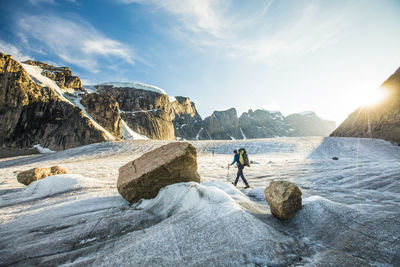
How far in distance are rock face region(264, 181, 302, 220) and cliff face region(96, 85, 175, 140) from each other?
69.5 metres

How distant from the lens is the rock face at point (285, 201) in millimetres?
2760

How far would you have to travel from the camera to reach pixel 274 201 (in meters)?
2.89

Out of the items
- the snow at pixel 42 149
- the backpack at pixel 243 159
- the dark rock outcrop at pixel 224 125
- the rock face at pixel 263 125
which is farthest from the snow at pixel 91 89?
the rock face at pixel 263 125

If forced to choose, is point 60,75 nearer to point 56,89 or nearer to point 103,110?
point 56,89

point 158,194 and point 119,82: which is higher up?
point 119,82

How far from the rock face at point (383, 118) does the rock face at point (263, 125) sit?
423 ft

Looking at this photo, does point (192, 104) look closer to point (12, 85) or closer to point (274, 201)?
point (12, 85)

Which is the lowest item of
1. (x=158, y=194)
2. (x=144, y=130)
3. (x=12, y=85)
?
(x=158, y=194)

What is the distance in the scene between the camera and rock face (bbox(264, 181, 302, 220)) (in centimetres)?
276

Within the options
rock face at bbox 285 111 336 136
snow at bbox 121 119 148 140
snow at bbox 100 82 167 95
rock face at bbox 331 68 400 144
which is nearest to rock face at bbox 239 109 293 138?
rock face at bbox 285 111 336 136

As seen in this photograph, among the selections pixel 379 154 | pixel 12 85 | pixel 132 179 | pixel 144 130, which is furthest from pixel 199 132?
pixel 132 179

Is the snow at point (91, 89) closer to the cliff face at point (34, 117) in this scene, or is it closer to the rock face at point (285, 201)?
the cliff face at point (34, 117)

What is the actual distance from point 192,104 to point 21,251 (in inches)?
5196

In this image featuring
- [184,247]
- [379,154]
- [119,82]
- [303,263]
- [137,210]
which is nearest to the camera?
[303,263]
